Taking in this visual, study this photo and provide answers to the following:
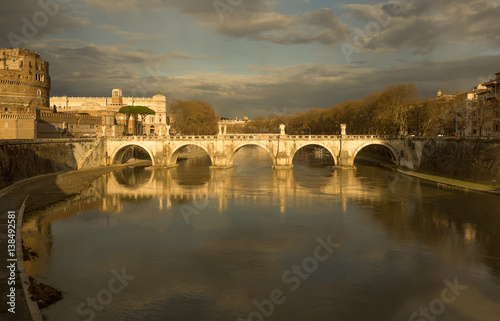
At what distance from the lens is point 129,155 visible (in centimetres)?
8069

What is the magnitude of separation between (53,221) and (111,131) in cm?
5303

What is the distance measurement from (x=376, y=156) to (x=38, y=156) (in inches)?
2604

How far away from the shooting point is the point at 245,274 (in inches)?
819

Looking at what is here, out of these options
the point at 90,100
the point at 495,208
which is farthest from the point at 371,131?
the point at 90,100

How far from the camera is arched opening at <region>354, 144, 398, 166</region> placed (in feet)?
251

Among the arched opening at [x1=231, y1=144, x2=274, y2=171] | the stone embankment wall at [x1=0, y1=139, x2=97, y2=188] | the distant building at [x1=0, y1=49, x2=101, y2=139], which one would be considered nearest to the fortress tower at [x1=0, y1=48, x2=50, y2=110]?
the distant building at [x1=0, y1=49, x2=101, y2=139]

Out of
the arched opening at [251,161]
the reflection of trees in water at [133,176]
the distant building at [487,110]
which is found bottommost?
the reflection of trees in water at [133,176]
